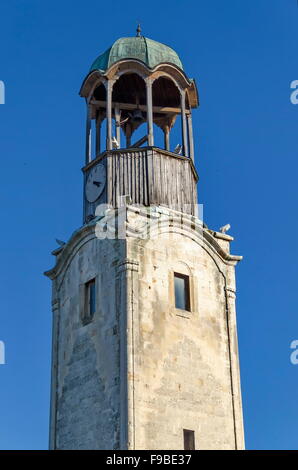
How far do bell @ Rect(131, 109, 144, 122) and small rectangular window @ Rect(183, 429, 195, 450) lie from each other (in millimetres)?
12386

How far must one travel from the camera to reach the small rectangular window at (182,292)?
3347 cm

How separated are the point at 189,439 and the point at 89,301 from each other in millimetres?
5621

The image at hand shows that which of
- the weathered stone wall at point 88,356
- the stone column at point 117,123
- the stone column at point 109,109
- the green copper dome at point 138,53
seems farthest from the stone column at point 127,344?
the green copper dome at point 138,53

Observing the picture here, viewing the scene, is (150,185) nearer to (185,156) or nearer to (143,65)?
(185,156)

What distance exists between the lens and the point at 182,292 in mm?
33719

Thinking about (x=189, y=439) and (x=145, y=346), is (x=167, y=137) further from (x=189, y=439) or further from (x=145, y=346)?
(x=189, y=439)

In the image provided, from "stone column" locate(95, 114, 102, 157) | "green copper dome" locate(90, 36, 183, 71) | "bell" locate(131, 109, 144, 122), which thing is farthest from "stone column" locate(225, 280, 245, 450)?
"green copper dome" locate(90, 36, 183, 71)

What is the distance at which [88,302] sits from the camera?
33.9 m

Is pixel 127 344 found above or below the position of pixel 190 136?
below

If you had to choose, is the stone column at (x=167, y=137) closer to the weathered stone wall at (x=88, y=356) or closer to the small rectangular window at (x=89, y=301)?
the weathered stone wall at (x=88, y=356)

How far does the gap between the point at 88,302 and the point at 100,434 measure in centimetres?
473

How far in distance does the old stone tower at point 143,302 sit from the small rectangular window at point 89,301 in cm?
4

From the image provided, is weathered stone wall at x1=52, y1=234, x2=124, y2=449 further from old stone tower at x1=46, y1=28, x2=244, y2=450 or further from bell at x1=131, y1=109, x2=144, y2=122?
bell at x1=131, y1=109, x2=144, y2=122

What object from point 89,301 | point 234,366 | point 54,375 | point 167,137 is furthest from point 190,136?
point 54,375
